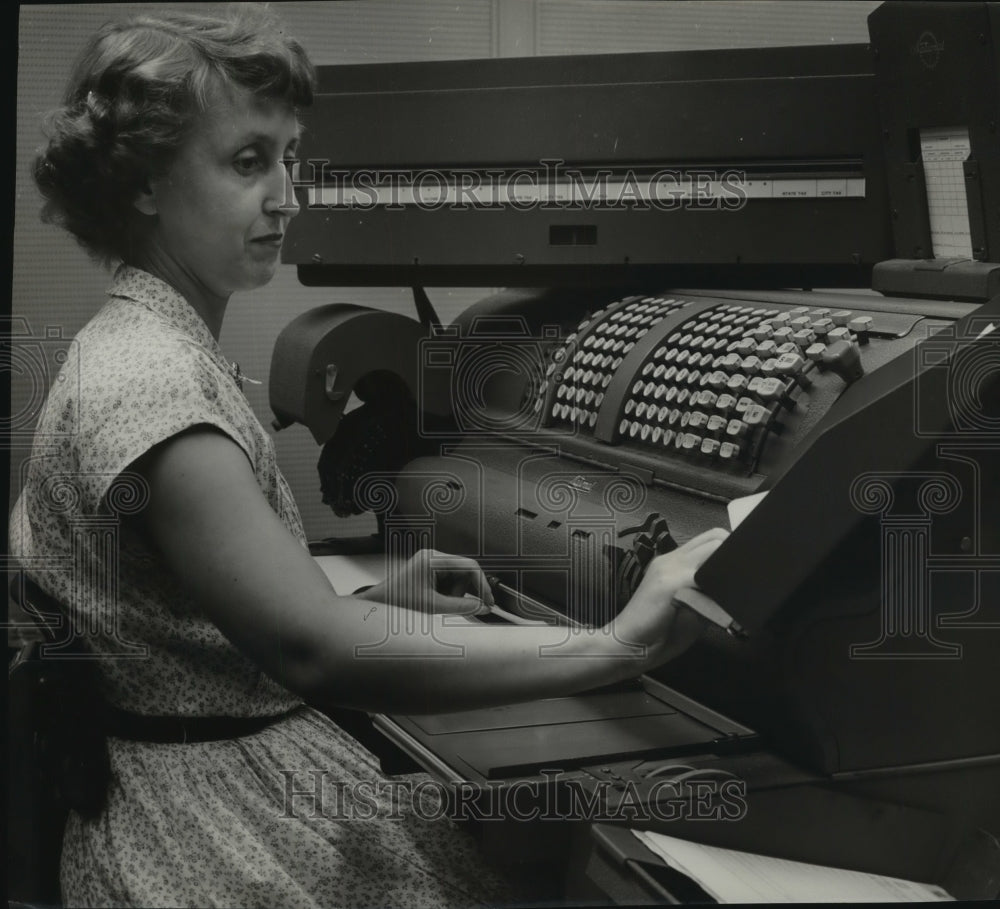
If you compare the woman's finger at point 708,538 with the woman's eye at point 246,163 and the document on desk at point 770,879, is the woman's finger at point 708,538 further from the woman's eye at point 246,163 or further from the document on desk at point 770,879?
the woman's eye at point 246,163

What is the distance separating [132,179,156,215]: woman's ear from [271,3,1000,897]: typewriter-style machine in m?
0.69

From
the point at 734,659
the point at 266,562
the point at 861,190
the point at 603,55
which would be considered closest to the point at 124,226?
the point at 266,562

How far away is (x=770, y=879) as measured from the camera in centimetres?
127

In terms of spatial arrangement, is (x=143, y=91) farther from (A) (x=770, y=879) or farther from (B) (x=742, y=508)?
(A) (x=770, y=879)

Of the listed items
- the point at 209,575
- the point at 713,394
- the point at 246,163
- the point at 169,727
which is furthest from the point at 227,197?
the point at 713,394

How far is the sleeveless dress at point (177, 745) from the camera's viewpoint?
3.99ft

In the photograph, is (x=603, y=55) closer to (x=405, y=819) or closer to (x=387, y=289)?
(x=387, y=289)

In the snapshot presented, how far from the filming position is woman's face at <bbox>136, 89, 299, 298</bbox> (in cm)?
126

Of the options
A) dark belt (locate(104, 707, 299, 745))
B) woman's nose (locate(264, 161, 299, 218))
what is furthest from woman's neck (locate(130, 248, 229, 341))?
dark belt (locate(104, 707, 299, 745))

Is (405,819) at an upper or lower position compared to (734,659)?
lower

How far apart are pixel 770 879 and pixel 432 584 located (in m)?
0.49

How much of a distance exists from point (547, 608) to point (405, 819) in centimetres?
50

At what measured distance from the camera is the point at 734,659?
1.39m

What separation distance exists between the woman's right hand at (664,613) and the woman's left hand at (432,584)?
0.21m
